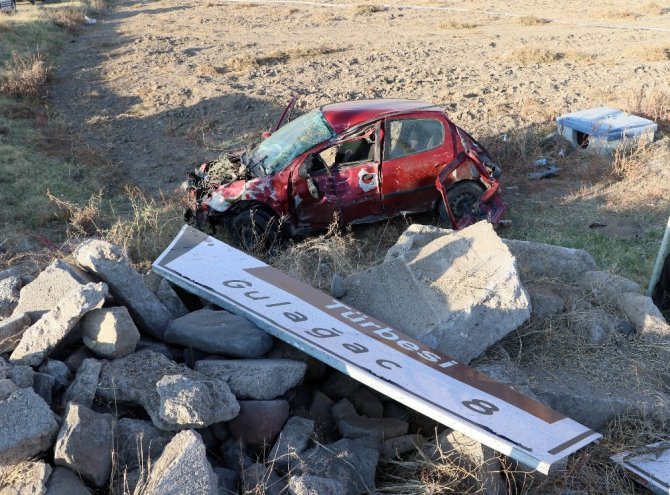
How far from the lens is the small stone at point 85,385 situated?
3.91m

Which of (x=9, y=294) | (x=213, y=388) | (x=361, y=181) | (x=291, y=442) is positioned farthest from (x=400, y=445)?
(x=361, y=181)

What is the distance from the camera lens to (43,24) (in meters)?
22.3

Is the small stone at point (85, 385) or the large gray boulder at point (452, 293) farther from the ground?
→ the small stone at point (85, 385)

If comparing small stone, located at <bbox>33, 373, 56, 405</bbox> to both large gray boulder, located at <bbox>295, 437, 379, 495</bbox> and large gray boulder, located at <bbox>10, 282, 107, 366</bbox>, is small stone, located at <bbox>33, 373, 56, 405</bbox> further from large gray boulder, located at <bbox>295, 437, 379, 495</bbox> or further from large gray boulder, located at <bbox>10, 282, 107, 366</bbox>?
large gray boulder, located at <bbox>295, 437, 379, 495</bbox>

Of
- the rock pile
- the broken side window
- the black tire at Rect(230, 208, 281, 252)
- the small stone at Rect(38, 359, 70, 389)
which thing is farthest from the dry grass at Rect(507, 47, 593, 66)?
the small stone at Rect(38, 359, 70, 389)

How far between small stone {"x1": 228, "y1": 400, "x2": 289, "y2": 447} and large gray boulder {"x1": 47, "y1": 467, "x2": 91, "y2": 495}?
887 mm

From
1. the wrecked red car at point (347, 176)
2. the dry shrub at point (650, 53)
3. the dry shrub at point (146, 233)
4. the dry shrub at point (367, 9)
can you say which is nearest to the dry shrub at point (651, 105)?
the dry shrub at point (650, 53)

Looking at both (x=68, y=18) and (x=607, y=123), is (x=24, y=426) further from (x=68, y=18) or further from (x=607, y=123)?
(x=68, y=18)

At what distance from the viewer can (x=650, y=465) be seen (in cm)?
435

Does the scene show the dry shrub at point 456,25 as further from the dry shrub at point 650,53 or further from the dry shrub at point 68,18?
the dry shrub at point 68,18

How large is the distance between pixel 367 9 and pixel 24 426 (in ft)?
75.2

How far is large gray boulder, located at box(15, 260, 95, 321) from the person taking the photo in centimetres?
477

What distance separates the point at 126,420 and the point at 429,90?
11463 mm

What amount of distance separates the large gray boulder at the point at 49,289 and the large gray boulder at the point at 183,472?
5.74 ft
